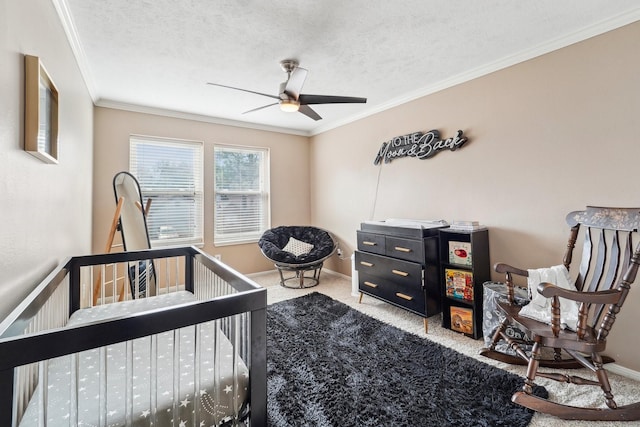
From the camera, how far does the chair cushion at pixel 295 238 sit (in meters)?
3.81

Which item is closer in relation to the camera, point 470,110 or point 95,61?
point 95,61

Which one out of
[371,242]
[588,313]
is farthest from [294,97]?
[588,313]

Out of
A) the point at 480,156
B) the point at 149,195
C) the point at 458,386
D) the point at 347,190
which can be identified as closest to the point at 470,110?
the point at 480,156

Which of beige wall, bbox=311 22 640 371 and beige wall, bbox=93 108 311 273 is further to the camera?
beige wall, bbox=93 108 311 273

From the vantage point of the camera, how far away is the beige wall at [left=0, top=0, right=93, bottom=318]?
105 cm

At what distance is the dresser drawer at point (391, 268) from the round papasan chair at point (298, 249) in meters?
0.80

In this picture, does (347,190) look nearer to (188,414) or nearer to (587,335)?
(587,335)

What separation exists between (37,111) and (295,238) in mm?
3441

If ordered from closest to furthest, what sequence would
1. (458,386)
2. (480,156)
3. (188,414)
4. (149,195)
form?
1. (188,414)
2. (458,386)
3. (480,156)
4. (149,195)

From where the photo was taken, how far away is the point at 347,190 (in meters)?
4.26

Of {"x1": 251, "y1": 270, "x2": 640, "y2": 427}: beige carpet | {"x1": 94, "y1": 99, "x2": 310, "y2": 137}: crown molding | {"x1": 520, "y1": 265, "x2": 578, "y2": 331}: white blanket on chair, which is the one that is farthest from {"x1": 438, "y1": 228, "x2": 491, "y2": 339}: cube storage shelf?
{"x1": 94, "y1": 99, "x2": 310, "y2": 137}: crown molding

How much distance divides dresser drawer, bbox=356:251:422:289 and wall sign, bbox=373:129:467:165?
1210 mm

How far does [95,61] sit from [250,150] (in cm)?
224

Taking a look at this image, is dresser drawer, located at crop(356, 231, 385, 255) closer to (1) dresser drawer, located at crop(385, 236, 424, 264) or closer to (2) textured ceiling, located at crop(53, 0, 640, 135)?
(1) dresser drawer, located at crop(385, 236, 424, 264)
